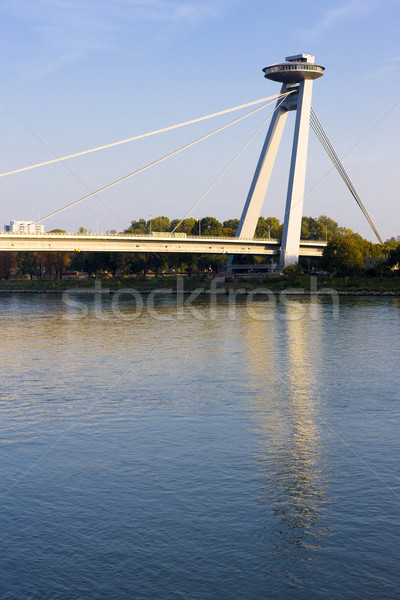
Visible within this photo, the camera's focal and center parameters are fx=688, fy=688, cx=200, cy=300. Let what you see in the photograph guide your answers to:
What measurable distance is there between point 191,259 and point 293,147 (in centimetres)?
2845

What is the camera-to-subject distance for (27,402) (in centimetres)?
2088

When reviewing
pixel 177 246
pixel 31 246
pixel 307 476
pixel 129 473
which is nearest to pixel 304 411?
pixel 307 476

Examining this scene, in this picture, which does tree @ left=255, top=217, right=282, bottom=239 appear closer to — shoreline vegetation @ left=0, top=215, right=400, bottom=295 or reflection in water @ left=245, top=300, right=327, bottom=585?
shoreline vegetation @ left=0, top=215, right=400, bottom=295

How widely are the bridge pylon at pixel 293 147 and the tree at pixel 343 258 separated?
487 centimetres

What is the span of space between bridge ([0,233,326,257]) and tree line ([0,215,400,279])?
8.25 m

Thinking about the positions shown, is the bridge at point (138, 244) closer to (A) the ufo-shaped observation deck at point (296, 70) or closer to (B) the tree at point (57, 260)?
(A) the ufo-shaped observation deck at point (296, 70)

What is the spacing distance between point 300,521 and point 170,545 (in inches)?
94.0

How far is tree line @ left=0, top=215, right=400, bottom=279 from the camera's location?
287 feet

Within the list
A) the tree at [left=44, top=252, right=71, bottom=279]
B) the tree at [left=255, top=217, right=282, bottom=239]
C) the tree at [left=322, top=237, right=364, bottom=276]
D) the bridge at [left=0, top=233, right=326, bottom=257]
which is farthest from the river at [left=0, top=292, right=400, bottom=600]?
the tree at [left=255, top=217, right=282, bottom=239]

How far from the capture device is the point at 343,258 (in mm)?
86625

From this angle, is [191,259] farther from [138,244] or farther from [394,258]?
[394,258]

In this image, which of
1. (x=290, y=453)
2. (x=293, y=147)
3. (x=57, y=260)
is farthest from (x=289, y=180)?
(x=290, y=453)

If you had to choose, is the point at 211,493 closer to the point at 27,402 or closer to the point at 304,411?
the point at 304,411

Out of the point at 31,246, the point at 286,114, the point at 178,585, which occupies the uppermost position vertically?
the point at 286,114
